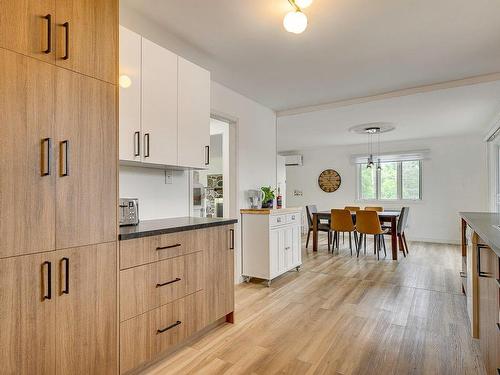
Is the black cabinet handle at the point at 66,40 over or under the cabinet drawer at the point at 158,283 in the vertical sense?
over

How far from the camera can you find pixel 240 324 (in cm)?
254

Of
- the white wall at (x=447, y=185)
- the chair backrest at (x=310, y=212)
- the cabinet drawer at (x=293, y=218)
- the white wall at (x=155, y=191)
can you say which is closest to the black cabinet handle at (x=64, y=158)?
the white wall at (x=155, y=191)

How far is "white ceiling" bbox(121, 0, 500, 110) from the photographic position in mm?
2082

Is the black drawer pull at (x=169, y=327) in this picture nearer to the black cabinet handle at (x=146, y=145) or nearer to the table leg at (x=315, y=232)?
the black cabinet handle at (x=146, y=145)

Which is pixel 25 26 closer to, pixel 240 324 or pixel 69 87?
pixel 69 87

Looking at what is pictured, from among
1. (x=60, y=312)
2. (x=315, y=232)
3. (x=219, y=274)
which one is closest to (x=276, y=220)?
(x=219, y=274)

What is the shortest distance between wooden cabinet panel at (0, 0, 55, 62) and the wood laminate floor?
1863 millimetres

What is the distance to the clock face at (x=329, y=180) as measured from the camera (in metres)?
8.02

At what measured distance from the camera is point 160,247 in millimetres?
1906

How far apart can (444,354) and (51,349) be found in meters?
2.35

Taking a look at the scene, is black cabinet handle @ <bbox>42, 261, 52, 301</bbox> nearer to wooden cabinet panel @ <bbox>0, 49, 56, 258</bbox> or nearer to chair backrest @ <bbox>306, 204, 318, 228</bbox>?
wooden cabinet panel @ <bbox>0, 49, 56, 258</bbox>

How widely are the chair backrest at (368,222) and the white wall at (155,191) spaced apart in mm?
3446

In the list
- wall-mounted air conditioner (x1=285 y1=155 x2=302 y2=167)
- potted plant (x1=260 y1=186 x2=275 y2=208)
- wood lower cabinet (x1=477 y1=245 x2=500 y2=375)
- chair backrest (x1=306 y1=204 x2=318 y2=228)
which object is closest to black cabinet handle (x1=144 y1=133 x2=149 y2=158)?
wood lower cabinet (x1=477 y1=245 x2=500 y2=375)

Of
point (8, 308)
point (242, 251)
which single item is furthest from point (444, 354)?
point (8, 308)
